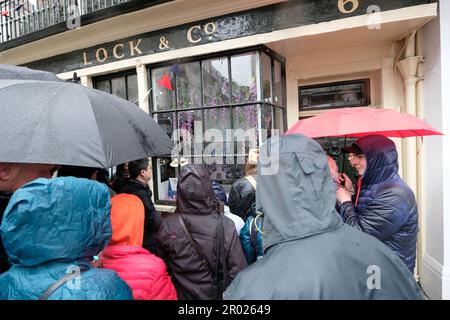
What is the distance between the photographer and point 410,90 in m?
3.65

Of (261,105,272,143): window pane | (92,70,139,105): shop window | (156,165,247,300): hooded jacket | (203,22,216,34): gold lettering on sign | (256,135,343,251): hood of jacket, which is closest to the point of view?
(256,135,343,251): hood of jacket

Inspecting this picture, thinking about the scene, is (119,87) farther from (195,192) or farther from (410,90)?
(410,90)

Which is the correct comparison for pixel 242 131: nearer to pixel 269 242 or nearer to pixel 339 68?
pixel 339 68

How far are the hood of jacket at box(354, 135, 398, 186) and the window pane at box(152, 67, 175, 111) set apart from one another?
3156 millimetres

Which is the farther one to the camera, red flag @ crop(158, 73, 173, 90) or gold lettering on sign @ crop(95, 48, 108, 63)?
gold lettering on sign @ crop(95, 48, 108, 63)

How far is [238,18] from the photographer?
152 inches

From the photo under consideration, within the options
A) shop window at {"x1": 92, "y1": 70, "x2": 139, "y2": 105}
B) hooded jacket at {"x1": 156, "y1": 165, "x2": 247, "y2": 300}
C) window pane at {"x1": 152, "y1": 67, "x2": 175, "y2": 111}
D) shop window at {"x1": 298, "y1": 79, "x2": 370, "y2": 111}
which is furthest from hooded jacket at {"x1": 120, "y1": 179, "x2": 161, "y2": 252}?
shop window at {"x1": 298, "y1": 79, "x2": 370, "y2": 111}

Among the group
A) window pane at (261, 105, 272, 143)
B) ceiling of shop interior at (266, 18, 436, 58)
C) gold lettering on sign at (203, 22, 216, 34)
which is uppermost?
gold lettering on sign at (203, 22, 216, 34)

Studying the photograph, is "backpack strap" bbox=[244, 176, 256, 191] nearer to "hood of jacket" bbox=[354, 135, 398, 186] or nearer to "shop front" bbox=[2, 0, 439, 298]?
"hood of jacket" bbox=[354, 135, 398, 186]

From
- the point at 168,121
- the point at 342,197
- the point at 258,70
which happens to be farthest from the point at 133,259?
the point at 168,121

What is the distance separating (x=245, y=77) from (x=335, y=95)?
5.14 ft

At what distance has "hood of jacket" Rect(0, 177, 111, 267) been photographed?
1.13 metres

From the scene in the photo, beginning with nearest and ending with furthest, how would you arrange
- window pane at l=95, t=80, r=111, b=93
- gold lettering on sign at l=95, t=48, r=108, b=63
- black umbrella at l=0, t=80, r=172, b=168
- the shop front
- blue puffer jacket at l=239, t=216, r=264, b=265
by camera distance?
1. black umbrella at l=0, t=80, r=172, b=168
2. blue puffer jacket at l=239, t=216, r=264, b=265
3. the shop front
4. gold lettering on sign at l=95, t=48, r=108, b=63
5. window pane at l=95, t=80, r=111, b=93

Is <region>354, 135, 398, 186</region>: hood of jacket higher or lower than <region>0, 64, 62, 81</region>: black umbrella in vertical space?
lower
